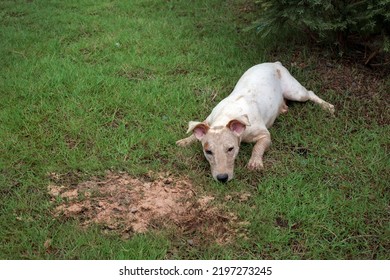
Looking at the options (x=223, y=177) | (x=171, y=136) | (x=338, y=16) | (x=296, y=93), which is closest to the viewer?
(x=223, y=177)

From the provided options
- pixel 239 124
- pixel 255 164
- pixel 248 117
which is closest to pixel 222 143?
pixel 239 124

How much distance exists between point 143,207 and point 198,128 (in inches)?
43.4

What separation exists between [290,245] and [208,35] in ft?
17.0

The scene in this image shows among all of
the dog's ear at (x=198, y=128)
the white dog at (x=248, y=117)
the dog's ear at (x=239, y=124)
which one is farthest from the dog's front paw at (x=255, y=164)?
the dog's ear at (x=198, y=128)

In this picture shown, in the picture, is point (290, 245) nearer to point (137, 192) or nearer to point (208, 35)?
point (137, 192)

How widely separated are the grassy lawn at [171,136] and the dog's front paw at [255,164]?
97 millimetres

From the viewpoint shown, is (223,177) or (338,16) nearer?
(223,177)

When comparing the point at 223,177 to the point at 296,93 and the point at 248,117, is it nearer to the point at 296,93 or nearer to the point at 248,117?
the point at 248,117

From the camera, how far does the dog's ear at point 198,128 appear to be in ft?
16.0

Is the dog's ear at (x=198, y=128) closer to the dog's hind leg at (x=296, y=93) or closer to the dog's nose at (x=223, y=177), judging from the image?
the dog's nose at (x=223, y=177)

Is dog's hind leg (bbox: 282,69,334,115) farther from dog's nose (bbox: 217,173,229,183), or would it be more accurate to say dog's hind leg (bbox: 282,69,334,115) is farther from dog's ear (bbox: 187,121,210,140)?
dog's nose (bbox: 217,173,229,183)

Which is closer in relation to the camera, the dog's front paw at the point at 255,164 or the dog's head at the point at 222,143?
the dog's head at the point at 222,143

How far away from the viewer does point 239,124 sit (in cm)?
492

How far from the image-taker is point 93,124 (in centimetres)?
579
